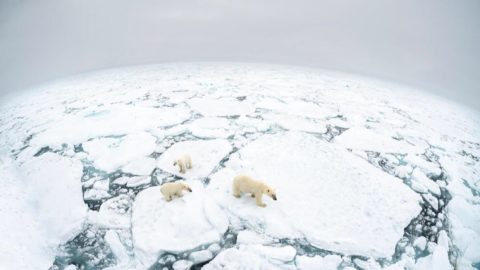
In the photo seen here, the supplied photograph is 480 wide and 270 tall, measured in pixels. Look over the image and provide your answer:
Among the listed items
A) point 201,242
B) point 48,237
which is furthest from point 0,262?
point 201,242

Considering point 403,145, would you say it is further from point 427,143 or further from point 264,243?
point 264,243

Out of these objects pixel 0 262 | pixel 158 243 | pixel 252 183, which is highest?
pixel 252 183

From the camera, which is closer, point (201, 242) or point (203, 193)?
point (201, 242)

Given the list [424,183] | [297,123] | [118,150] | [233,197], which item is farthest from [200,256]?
[297,123]

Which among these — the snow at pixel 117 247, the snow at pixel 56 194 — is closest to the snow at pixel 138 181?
the snow at pixel 56 194

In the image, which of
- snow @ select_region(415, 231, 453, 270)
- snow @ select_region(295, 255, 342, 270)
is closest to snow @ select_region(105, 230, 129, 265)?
snow @ select_region(295, 255, 342, 270)
